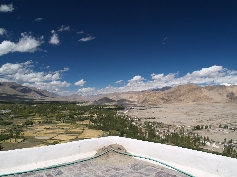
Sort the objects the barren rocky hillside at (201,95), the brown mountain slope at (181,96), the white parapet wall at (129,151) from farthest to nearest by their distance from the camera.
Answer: the brown mountain slope at (181,96)
the barren rocky hillside at (201,95)
the white parapet wall at (129,151)

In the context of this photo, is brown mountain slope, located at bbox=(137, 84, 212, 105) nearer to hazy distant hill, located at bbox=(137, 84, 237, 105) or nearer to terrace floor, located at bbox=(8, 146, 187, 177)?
hazy distant hill, located at bbox=(137, 84, 237, 105)

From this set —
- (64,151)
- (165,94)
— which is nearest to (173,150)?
(64,151)

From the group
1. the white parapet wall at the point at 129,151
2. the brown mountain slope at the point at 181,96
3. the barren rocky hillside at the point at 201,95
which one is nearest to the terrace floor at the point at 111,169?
the white parapet wall at the point at 129,151

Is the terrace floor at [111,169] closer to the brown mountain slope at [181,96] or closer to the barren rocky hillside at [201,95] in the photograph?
the barren rocky hillside at [201,95]

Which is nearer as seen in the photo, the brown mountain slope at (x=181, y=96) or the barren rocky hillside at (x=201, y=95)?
the barren rocky hillside at (x=201, y=95)

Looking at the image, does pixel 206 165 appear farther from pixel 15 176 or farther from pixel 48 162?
pixel 15 176

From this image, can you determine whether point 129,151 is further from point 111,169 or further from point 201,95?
point 201,95

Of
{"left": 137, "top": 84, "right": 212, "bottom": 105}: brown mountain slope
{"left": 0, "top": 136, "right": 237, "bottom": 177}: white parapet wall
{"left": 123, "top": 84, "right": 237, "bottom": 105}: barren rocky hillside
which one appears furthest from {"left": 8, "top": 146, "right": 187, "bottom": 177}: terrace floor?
{"left": 137, "top": 84, "right": 212, "bottom": 105}: brown mountain slope

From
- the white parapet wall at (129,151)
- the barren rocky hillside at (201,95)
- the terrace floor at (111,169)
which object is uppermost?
the barren rocky hillside at (201,95)

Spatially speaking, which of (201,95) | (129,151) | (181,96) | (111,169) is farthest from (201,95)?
(111,169)

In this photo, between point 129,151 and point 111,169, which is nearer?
point 111,169
